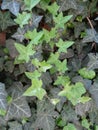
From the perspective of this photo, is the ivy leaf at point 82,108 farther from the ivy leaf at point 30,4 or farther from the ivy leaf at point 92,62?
the ivy leaf at point 30,4

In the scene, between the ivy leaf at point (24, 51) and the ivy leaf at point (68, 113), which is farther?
the ivy leaf at point (68, 113)

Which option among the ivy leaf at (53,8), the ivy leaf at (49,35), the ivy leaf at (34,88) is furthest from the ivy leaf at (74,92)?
the ivy leaf at (53,8)

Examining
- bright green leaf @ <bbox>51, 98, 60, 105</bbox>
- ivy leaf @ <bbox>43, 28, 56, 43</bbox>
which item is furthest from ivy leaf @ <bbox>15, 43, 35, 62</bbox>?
bright green leaf @ <bbox>51, 98, 60, 105</bbox>

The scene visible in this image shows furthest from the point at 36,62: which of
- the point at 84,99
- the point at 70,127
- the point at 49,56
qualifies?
the point at 70,127

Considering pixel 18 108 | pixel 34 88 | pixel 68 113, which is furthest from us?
pixel 68 113

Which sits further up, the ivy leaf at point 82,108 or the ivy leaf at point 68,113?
the ivy leaf at point 82,108

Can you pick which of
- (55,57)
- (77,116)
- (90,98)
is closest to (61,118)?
(77,116)

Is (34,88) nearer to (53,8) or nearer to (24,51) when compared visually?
(24,51)
